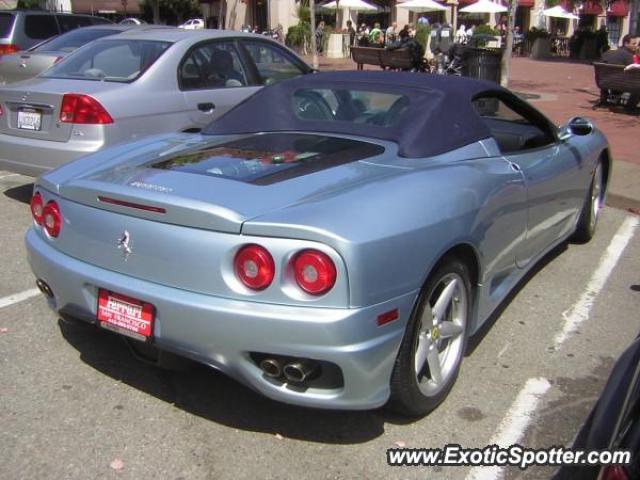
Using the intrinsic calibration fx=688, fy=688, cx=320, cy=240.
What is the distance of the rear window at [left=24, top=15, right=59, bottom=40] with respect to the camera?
10969 mm

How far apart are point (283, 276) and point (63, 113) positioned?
373 centimetres

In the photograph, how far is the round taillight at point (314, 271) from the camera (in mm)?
2434

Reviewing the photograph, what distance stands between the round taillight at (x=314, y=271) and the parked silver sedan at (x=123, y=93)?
351 cm

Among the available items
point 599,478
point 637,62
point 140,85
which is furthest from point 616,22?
point 599,478

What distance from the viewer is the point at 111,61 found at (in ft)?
20.4

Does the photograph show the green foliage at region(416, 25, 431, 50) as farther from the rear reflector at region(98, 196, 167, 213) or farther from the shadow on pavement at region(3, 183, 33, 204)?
the rear reflector at region(98, 196, 167, 213)

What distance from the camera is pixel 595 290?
471 cm

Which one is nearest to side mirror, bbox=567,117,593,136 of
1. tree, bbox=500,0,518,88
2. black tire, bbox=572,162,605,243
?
black tire, bbox=572,162,605,243

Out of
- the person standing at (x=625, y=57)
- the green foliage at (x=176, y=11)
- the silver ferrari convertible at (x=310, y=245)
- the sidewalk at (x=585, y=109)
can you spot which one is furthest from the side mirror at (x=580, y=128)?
the green foliage at (x=176, y=11)

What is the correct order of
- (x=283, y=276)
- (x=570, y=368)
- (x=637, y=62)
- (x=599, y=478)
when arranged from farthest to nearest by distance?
(x=637, y=62)
(x=570, y=368)
(x=283, y=276)
(x=599, y=478)

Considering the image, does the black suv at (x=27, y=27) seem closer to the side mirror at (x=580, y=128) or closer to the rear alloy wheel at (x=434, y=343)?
the side mirror at (x=580, y=128)

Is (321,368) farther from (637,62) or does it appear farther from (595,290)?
(637,62)

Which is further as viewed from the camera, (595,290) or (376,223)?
(595,290)

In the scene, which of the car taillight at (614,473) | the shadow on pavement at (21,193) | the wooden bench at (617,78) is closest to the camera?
the car taillight at (614,473)
